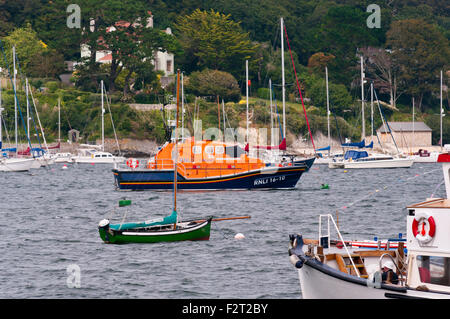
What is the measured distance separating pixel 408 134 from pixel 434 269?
10245 centimetres

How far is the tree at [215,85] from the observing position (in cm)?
11781

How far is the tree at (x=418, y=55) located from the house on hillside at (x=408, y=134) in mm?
11497

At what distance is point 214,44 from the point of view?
125m

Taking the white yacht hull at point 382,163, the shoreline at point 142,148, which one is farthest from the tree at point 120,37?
the white yacht hull at point 382,163

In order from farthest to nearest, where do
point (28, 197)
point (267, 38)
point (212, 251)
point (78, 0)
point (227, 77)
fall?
point (267, 38) → point (78, 0) → point (227, 77) → point (28, 197) → point (212, 251)

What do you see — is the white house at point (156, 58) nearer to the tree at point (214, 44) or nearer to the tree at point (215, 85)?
the tree at point (214, 44)

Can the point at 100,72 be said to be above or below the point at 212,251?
above

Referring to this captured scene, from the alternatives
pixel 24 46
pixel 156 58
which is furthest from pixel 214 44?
pixel 24 46

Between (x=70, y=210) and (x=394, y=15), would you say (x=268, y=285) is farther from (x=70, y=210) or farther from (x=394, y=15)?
(x=394, y=15)

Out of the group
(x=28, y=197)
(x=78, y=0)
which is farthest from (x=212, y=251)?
(x=78, y=0)

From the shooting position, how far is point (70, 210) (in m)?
47.2

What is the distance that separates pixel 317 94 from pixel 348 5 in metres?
25.4

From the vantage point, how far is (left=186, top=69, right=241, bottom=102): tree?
117812 mm

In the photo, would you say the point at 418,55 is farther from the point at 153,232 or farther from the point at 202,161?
the point at 153,232
